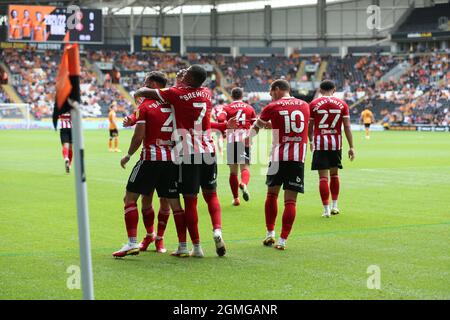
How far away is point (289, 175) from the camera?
10.4 metres

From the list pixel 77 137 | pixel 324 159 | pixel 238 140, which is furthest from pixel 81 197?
pixel 238 140

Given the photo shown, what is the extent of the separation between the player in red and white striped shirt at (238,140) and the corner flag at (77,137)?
919 centimetres

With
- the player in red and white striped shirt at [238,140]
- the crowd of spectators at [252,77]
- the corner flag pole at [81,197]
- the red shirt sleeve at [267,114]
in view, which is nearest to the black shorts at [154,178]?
the red shirt sleeve at [267,114]

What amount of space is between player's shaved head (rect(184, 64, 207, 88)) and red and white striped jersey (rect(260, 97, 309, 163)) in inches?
54.3

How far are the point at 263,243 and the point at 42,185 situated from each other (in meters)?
9.89

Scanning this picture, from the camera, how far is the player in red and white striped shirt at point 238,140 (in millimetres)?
15031

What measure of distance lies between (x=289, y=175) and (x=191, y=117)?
1.76 meters

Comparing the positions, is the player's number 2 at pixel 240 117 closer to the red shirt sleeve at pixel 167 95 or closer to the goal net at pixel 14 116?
the red shirt sleeve at pixel 167 95

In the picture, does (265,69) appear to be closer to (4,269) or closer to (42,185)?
(42,185)

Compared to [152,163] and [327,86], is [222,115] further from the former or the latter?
[152,163]

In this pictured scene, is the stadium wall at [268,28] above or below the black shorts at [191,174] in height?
above

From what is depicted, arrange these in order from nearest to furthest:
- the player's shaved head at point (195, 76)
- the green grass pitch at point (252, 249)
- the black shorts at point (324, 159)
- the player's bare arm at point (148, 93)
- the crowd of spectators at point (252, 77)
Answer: the green grass pitch at point (252, 249) < the player's bare arm at point (148, 93) < the player's shaved head at point (195, 76) < the black shorts at point (324, 159) < the crowd of spectators at point (252, 77)

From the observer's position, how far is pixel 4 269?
28.2ft
